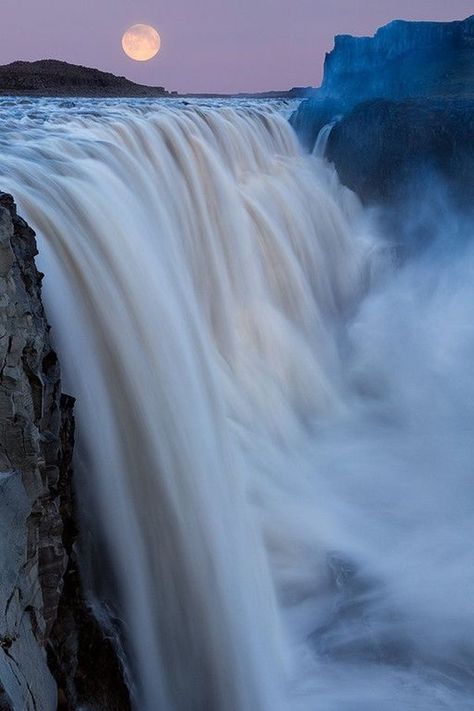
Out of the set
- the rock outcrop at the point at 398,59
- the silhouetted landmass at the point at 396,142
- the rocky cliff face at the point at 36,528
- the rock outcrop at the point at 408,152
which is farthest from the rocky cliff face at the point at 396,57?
the rocky cliff face at the point at 36,528

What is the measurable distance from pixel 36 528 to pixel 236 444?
338cm

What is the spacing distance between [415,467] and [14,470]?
16.5 ft

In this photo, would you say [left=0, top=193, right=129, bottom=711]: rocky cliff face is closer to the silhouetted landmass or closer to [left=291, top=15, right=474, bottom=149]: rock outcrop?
the silhouetted landmass

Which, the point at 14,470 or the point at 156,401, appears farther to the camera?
the point at 156,401

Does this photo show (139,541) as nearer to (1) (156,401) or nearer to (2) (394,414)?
(1) (156,401)

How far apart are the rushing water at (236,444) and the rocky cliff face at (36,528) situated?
341 mm

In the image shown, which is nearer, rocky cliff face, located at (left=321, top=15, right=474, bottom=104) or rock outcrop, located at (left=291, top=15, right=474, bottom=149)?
rock outcrop, located at (left=291, top=15, right=474, bottom=149)

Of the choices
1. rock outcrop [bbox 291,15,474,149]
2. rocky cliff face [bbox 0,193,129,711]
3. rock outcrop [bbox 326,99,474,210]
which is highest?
rock outcrop [bbox 291,15,474,149]

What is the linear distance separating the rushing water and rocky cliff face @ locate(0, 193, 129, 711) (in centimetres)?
34

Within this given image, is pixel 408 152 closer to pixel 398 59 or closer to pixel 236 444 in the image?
pixel 236 444

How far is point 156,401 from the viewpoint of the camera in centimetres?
442

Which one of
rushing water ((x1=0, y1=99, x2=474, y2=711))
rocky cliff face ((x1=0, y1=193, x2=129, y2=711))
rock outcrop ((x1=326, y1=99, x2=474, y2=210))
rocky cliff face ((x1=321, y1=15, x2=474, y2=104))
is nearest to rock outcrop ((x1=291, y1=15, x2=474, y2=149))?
rocky cliff face ((x1=321, y1=15, x2=474, y2=104))

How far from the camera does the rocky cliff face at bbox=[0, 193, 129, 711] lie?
8.64ft

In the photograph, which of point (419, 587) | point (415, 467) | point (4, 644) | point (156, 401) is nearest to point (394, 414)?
point (415, 467)
